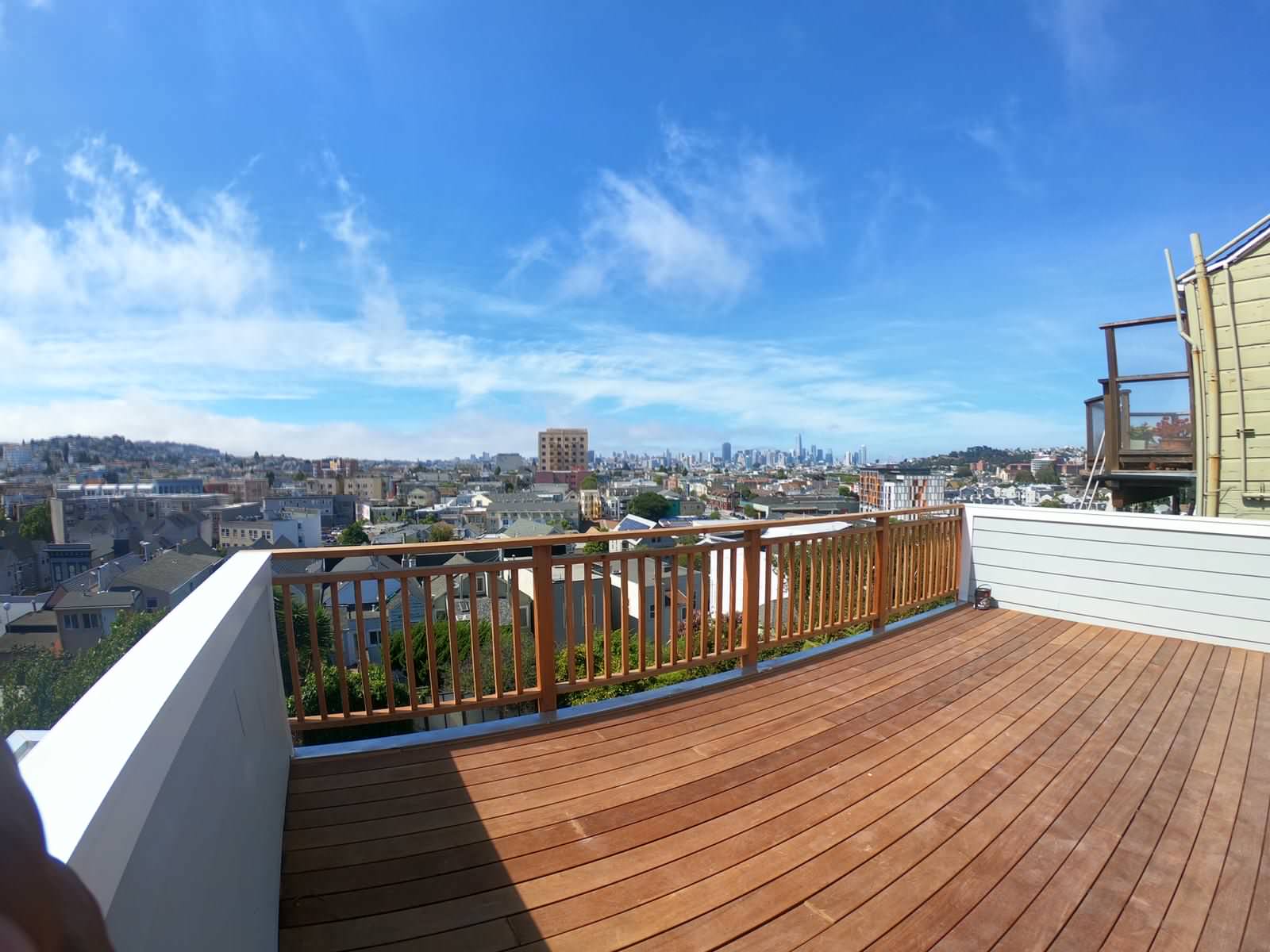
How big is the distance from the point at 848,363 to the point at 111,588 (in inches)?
944

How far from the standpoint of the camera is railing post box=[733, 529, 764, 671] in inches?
133

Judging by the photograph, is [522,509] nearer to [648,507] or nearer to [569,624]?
[648,507]

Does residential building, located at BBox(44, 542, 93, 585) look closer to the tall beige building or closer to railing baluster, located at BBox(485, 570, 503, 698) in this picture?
railing baluster, located at BBox(485, 570, 503, 698)

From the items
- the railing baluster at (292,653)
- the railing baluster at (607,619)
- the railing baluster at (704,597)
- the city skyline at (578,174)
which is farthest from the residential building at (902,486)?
the railing baluster at (292,653)

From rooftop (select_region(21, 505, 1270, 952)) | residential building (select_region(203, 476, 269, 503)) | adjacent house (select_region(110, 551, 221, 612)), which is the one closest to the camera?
rooftop (select_region(21, 505, 1270, 952))

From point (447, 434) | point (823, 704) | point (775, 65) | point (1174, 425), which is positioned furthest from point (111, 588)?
point (447, 434)

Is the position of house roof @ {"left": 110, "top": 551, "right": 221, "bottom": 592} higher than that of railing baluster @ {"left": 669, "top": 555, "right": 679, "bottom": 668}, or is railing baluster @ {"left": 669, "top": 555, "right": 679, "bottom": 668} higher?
house roof @ {"left": 110, "top": 551, "right": 221, "bottom": 592}

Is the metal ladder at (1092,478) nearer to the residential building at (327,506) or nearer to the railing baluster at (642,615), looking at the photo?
the railing baluster at (642,615)

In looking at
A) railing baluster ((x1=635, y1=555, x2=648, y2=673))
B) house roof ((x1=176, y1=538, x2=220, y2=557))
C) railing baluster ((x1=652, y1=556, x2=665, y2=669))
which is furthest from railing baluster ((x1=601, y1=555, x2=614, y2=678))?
house roof ((x1=176, y1=538, x2=220, y2=557))

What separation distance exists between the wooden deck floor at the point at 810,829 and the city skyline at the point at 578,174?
3159mm

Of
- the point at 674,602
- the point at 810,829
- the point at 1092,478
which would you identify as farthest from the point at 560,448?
the point at 810,829

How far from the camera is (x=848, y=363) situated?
23.1 meters

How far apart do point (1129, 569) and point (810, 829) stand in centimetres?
407

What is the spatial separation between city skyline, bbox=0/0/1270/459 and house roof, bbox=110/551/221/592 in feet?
3.39
